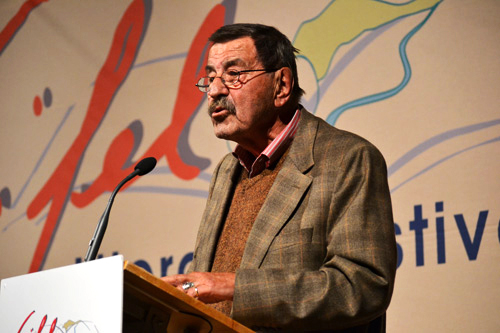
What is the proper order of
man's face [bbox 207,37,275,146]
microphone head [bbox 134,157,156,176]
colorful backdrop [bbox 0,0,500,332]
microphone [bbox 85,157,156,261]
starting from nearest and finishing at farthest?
microphone [bbox 85,157,156,261], microphone head [bbox 134,157,156,176], man's face [bbox 207,37,275,146], colorful backdrop [bbox 0,0,500,332]

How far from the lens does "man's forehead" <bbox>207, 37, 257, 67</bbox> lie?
99.3 inches

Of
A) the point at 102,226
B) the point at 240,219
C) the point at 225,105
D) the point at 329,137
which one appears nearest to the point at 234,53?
the point at 225,105

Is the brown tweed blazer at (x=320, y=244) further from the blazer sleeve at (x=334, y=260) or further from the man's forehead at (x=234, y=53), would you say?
the man's forehead at (x=234, y=53)

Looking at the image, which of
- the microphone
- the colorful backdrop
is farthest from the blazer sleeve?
the colorful backdrop

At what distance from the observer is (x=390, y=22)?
3164 mm

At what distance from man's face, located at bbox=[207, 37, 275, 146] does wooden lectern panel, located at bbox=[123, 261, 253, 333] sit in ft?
3.28

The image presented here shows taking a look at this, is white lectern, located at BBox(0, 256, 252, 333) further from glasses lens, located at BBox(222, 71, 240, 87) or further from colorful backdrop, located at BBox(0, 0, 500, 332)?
colorful backdrop, located at BBox(0, 0, 500, 332)

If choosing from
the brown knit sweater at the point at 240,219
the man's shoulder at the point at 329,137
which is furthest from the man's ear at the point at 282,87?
the brown knit sweater at the point at 240,219

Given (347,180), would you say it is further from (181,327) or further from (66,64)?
(66,64)

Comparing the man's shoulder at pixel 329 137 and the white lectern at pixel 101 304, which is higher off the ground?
the man's shoulder at pixel 329 137

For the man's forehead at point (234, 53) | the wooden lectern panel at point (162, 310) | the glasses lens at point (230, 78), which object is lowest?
the wooden lectern panel at point (162, 310)

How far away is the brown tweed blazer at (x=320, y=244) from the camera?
6.10ft

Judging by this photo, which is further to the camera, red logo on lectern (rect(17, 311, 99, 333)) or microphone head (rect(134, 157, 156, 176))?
A: microphone head (rect(134, 157, 156, 176))

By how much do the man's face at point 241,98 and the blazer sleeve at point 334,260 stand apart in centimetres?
37
